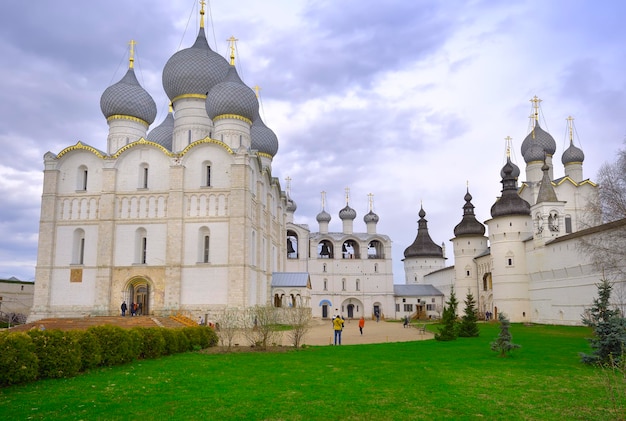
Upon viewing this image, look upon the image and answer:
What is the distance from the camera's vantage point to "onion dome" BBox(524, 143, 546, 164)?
44062 mm

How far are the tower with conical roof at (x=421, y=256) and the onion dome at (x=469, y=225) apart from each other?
1127 centimetres

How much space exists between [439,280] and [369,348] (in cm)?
4047

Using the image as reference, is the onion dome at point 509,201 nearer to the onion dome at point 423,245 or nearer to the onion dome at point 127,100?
the onion dome at point 423,245

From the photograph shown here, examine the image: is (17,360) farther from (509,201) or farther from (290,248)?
(290,248)

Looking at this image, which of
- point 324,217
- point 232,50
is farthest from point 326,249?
point 232,50

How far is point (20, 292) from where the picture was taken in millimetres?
36625

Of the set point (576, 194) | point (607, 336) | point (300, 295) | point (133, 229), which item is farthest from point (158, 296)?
point (576, 194)

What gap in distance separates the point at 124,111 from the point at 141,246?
27.7 feet

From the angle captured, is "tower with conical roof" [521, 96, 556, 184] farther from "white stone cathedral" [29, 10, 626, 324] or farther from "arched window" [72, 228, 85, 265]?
"arched window" [72, 228, 85, 265]

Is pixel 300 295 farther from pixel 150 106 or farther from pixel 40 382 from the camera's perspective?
pixel 40 382

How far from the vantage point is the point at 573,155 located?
4384 centimetres

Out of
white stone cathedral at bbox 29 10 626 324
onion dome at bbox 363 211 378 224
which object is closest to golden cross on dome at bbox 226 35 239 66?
white stone cathedral at bbox 29 10 626 324

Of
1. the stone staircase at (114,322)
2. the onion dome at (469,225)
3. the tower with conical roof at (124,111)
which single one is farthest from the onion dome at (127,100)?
the onion dome at (469,225)

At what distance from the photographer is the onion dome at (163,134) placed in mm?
36812
